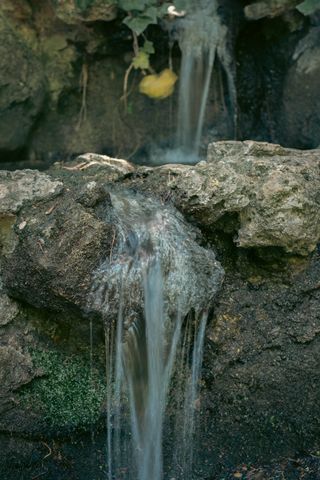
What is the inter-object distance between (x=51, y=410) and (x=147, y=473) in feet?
1.67

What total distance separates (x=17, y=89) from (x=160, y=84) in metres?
0.89

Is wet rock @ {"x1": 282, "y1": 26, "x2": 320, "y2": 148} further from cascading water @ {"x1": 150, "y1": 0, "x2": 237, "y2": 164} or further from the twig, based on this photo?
the twig

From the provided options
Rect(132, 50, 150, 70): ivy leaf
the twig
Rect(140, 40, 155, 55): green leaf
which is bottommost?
the twig

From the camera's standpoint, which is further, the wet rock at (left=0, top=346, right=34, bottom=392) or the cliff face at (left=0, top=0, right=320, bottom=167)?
the cliff face at (left=0, top=0, right=320, bottom=167)

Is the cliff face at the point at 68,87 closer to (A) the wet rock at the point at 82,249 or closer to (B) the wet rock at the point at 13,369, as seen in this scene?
(A) the wet rock at the point at 82,249

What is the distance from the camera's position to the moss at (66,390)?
11.2 ft

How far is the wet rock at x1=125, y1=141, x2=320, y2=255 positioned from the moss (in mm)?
815

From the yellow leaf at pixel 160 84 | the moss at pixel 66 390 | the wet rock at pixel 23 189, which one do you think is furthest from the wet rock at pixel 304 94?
the moss at pixel 66 390

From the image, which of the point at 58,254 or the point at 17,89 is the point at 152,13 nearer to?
the point at 17,89

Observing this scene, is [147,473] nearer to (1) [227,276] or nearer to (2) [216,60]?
(1) [227,276]

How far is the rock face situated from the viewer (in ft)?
10.8

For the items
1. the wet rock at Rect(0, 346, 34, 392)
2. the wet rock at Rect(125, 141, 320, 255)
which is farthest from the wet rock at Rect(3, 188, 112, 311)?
the wet rock at Rect(125, 141, 320, 255)

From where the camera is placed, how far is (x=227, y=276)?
11.9 ft

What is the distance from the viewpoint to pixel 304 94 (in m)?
4.74
